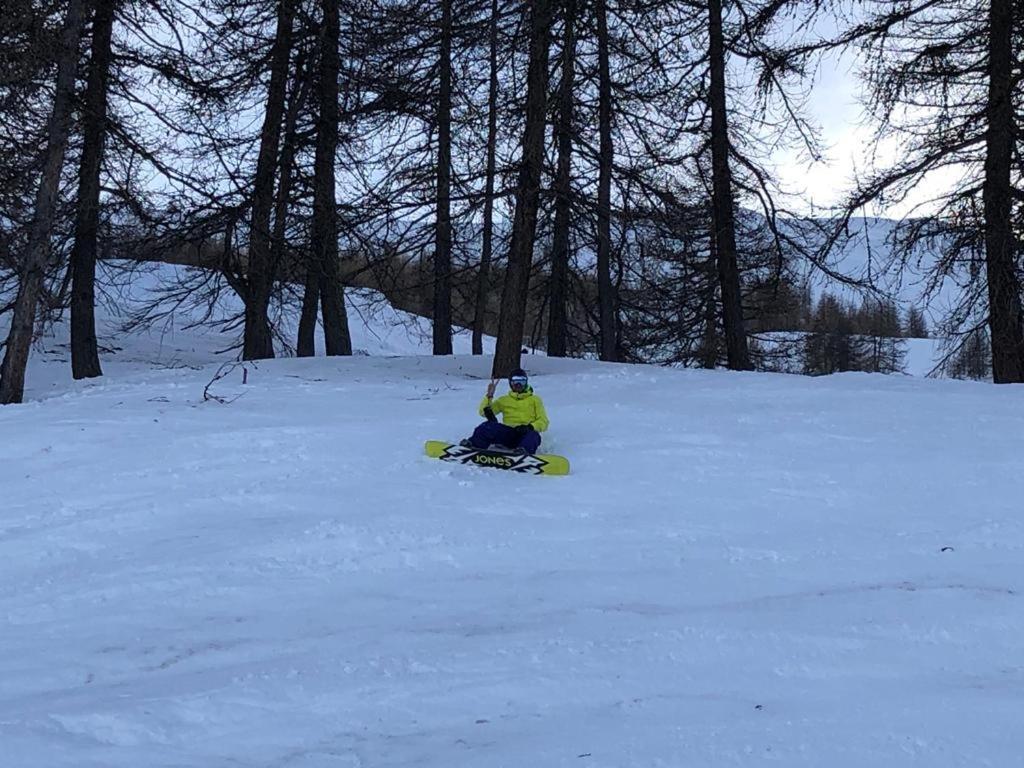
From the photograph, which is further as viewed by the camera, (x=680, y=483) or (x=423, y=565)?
(x=680, y=483)

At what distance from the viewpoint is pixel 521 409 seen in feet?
28.4

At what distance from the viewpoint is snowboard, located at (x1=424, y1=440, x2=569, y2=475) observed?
755 cm

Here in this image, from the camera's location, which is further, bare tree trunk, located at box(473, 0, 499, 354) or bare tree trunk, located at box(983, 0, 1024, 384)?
bare tree trunk, located at box(983, 0, 1024, 384)

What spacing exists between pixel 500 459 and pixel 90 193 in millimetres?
10821

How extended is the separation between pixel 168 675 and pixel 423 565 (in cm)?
183

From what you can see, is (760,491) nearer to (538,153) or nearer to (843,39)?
(538,153)

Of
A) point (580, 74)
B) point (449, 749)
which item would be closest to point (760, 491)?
point (449, 749)

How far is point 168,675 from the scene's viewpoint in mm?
3842

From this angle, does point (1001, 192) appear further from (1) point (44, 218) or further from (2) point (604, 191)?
(1) point (44, 218)

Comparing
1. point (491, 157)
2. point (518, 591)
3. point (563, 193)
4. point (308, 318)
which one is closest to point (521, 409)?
point (518, 591)

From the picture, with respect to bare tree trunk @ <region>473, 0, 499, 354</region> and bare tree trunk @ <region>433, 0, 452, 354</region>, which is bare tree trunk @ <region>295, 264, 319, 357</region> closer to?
bare tree trunk @ <region>433, 0, 452, 354</region>

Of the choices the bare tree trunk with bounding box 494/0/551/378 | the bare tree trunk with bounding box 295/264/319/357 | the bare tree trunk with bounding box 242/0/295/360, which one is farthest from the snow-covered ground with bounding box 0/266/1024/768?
the bare tree trunk with bounding box 295/264/319/357

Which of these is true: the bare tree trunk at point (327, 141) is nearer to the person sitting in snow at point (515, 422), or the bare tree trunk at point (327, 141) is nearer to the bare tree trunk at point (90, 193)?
the bare tree trunk at point (90, 193)

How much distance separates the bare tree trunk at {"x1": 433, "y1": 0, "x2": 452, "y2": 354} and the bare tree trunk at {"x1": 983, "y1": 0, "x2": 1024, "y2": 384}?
8.27m
